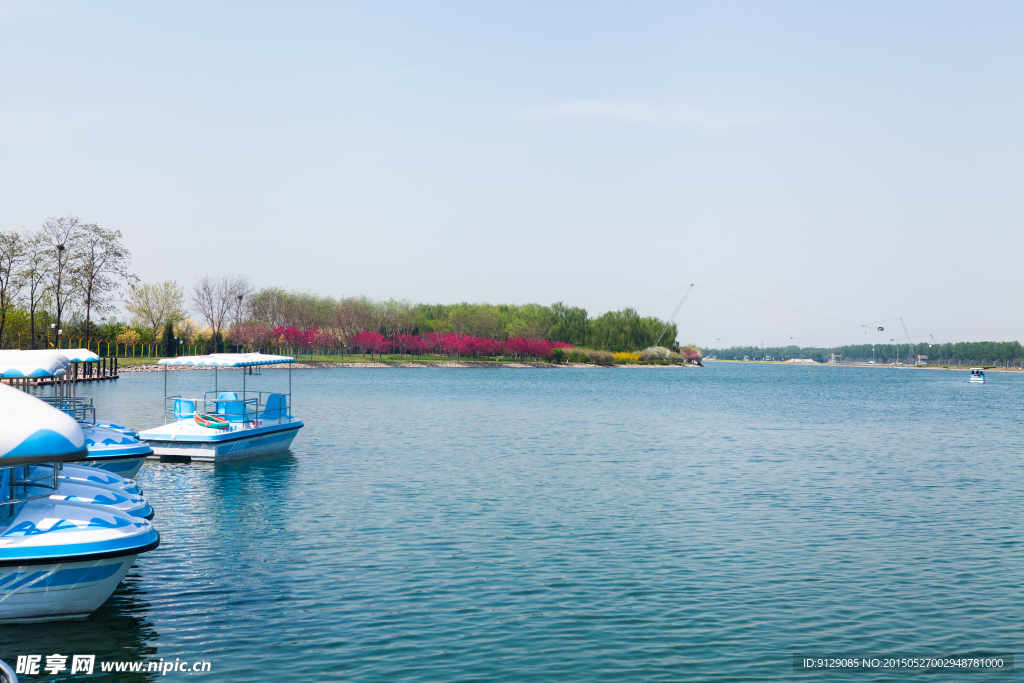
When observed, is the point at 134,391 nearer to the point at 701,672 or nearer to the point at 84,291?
the point at 84,291

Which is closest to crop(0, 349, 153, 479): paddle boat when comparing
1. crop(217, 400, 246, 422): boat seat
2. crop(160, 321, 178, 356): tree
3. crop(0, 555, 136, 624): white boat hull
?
A: crop(217, 400, 246, 422): boat seat

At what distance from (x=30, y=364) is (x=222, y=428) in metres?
11.7

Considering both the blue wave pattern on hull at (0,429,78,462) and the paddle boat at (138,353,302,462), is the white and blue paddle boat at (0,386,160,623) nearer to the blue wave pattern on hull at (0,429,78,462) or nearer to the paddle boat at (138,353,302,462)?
the blue wave pattern on hull at (0,429,78,462)

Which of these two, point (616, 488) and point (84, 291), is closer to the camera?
point (616, 488)

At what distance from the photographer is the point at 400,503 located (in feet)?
81.4

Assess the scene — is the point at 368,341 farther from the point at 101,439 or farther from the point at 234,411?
the point at 101,439

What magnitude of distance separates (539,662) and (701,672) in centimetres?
240

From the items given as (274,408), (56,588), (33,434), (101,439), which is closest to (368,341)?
(274,408)

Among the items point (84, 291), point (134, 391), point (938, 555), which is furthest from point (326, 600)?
point (84, 291)

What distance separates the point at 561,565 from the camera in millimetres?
18234

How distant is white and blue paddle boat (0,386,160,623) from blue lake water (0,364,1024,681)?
19.3 inches

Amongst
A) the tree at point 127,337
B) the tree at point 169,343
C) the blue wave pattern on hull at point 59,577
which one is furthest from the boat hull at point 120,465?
the tree at point 127,337

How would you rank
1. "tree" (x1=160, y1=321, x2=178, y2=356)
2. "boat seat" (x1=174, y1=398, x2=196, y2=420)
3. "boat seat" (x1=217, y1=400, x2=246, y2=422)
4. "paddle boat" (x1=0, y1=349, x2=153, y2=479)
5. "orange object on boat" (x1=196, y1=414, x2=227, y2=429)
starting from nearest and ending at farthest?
"paddle boat" (x1=0, y1=349, x2=153, y2=479), "orange object on boat" (x1=196, y1=414, x2=227, y2=429), "boat seat" (x1=174, y1=398, x2=196, y2=420), "boat seat" (x1=217, y1=400, x2=246, y2=422), "tree" (x1=160, y1=321, x2=178, y2=356)

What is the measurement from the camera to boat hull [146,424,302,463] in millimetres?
32312
